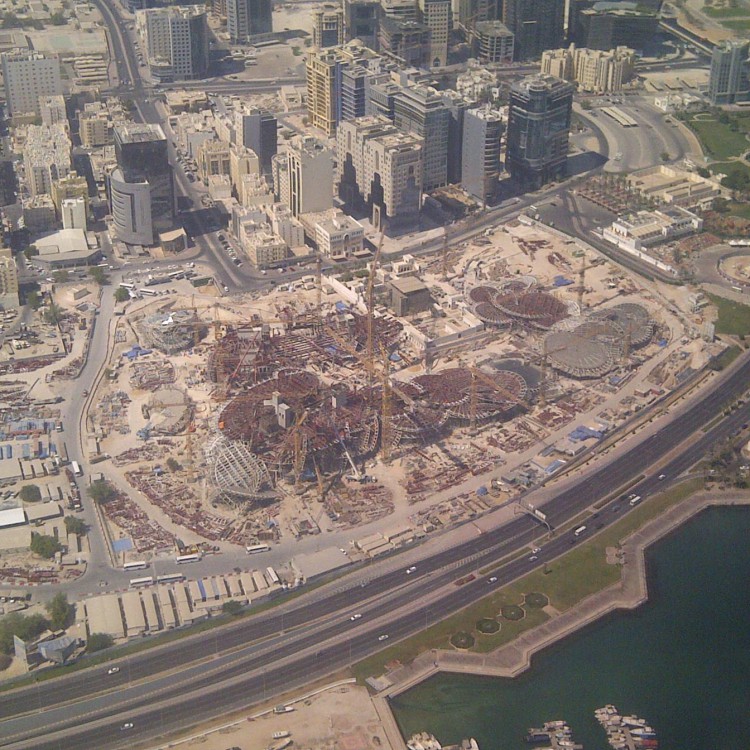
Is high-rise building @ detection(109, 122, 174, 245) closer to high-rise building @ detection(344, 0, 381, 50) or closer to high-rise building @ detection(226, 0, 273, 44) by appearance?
high-rise building @ detection(344, 0, 381, 50)

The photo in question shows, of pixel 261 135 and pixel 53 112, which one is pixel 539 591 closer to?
pixel 261 135

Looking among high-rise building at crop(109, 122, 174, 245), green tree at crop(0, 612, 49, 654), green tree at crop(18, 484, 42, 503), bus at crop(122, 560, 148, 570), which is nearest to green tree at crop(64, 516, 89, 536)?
green tree at crop(18, 484, 42, 503)

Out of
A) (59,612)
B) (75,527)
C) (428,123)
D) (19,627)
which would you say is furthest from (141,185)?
(19,627)

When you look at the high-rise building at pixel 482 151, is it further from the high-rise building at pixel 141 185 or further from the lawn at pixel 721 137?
the high-rise building at pixel 141 185

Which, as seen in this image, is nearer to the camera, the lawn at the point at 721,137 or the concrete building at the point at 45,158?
the concrete building at the point at 45,158

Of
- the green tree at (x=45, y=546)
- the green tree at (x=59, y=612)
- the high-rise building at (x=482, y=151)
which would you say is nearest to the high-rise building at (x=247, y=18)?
the high-rise building at (x=482, y=151)
